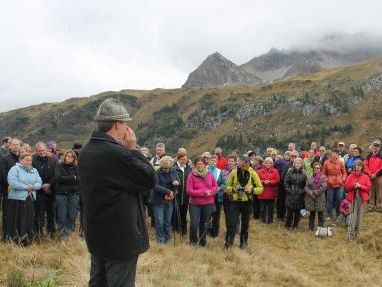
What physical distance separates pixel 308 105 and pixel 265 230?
343 feet

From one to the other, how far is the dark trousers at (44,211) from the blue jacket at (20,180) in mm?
883

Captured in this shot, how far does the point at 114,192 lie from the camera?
340cm

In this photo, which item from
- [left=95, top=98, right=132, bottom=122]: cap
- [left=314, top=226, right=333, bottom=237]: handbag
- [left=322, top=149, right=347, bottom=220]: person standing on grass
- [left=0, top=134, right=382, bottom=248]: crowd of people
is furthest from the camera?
[left=322, top=149, right=347, bottom=220]: person standing on grass

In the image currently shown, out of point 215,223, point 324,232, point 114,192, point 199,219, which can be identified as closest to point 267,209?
point 324,232

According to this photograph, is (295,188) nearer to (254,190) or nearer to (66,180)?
(254,190)

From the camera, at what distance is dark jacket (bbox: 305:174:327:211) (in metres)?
11.9

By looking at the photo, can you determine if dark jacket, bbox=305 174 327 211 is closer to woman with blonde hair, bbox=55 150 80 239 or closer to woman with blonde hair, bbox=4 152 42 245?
woman with blonde hair, bbox=55 150 80 239

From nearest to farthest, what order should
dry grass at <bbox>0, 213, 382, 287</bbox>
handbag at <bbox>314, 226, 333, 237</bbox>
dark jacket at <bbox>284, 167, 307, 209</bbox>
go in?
1. dry grass at <bbox>0, 213, 382, 287</bbox>
2. handbag at <bbox>314, 226, 333, 237</bbox>
3. dark jacket at <bbox>284, 167, 307, 209</bbox>

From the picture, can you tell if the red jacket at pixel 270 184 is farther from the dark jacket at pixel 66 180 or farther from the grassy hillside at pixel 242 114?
the grassy hillside at pixel 242 114

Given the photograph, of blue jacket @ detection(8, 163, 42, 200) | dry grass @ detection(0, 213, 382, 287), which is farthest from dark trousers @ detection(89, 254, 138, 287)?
blue jacket @ detection(8, 163, 42, 200)

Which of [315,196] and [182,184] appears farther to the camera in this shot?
[315,196]

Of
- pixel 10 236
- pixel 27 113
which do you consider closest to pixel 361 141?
pixel 10 236

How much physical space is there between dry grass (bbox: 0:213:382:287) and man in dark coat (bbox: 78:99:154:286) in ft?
8.18

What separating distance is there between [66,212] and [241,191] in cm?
355
